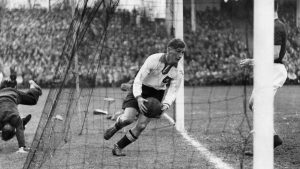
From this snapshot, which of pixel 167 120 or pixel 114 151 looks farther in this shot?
pixel 167 120

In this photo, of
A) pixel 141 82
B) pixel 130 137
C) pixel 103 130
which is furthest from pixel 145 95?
pixel 103 130

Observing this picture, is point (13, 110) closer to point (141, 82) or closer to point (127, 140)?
point (127, 140)

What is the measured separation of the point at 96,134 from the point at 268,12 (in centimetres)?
612

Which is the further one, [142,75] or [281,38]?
[142,75]

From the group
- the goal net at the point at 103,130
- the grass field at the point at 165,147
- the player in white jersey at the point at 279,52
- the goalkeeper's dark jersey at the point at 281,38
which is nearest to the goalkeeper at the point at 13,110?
the grass field at the point at 165,147

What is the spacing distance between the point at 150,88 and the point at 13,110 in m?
1.97

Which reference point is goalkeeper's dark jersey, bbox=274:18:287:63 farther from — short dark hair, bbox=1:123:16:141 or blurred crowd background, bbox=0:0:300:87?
blurred crowd background, bbox=0:0:300:87

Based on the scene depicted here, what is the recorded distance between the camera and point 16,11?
22953mm

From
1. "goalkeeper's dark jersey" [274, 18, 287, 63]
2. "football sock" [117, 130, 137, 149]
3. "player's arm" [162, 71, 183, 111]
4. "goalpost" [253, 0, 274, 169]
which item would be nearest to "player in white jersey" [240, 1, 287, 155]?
"goalkeeper's dark jersey" [274, 18, 287, 63]

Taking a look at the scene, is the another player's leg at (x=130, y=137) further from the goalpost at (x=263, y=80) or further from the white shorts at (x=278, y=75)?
the goalpost at (x=263, y=80)

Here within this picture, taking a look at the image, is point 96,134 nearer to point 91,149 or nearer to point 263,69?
point 91,149

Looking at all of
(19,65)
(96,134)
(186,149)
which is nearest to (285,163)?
(186,149)

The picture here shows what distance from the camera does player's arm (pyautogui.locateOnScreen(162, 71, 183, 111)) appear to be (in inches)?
279

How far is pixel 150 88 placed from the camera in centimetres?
747
